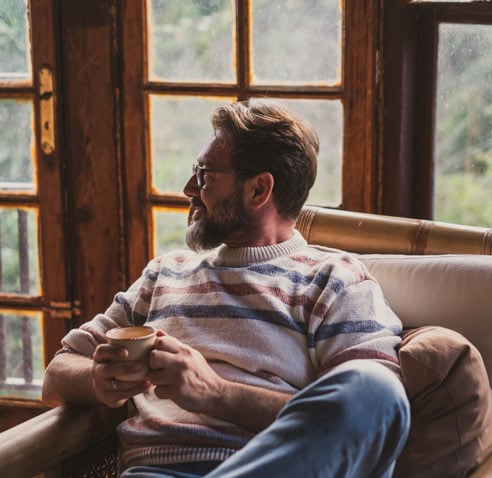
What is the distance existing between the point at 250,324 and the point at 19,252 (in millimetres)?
1286

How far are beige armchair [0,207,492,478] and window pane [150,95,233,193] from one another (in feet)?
2.09

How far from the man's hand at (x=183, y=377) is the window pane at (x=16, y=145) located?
1.29 metres

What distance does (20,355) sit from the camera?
2896 mm

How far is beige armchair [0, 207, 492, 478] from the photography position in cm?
152

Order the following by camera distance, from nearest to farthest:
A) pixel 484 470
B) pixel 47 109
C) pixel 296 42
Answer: pixel 484 470, pixel 296 42, pixel 47 109

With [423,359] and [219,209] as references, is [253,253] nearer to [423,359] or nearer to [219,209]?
[219,209]

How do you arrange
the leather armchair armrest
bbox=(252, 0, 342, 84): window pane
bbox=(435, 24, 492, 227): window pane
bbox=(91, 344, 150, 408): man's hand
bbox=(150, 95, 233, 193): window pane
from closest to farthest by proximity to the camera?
the leather armchair armrest
bbox=(91, 344, 150, 408): man's hand
bbox=(435, 24, 492, 227): window pane
bbox=(252, 0, 342, 84): window pane
bbox=(150, 95, 233, 193): window pane

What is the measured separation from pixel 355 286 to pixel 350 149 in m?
0.72

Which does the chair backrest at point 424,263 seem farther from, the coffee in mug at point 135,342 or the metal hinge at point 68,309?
the metal hinge at point 68,309

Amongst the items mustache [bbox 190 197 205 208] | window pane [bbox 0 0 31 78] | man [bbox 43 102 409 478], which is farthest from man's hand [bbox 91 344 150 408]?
window pane [bbox 0 0 31 78]

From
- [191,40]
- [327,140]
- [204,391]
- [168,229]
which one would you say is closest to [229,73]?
[191,40]

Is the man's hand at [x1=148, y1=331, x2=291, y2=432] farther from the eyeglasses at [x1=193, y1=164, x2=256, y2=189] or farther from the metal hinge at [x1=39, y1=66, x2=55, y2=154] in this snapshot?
the metal hinge at [x1=39, y1=66, x2=55, y2=154]

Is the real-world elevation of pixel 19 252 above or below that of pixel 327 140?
below

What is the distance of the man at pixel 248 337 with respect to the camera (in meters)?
1.34
